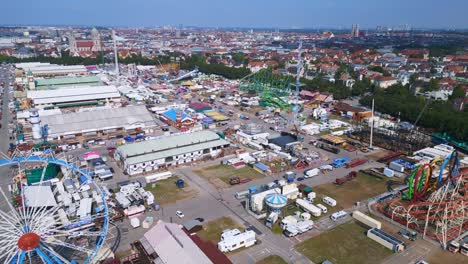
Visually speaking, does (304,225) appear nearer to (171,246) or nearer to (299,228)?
(299,228)

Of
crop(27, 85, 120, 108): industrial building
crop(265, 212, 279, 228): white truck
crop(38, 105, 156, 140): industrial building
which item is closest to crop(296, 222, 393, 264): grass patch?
crop(265, 212, 279, 228): white truck

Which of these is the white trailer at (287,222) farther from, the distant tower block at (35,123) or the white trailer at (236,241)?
the distant tower block at (35,123)

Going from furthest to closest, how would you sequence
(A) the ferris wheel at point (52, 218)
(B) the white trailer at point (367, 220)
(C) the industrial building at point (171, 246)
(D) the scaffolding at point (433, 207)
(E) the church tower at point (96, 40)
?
(E) the church tower at point (96, 40), (B) the white trailer at point (367, 220), (D) the scaffolding at point (433, 207), (C) the industrial building at point (171, 246), (A) the ferris wheel at point (52, 218)

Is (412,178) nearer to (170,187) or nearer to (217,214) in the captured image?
(217,214)

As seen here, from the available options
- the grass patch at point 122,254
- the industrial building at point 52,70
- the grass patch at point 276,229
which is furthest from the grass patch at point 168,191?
the industrial building at point 52,70

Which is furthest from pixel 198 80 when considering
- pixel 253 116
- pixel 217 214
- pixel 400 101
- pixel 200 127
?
pixel 217 214

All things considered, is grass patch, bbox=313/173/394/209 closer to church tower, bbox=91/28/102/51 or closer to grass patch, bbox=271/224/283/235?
grass patch, bbox=271/224/283/235
